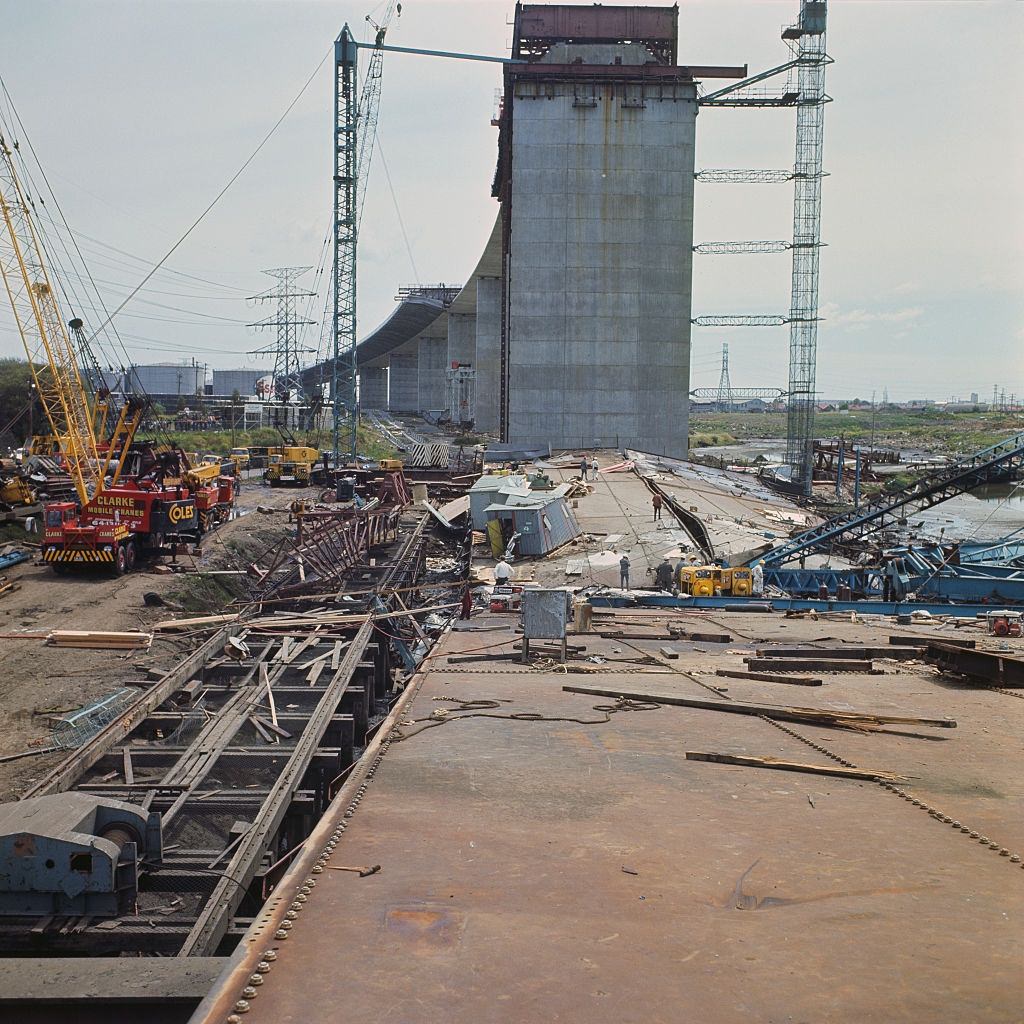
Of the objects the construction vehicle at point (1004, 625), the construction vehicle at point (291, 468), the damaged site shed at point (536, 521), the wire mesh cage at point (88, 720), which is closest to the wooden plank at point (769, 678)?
the construction vehicle at point (1004, 625)

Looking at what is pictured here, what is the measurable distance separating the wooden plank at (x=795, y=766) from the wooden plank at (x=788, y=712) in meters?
1.89

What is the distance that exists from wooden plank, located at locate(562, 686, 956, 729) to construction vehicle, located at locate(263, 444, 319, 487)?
53.5 meters

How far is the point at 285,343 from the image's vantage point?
12794cm

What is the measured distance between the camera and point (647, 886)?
777 centimetres

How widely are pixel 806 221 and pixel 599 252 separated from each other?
16879mm

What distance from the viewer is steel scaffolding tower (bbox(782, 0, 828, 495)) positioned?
69.2m

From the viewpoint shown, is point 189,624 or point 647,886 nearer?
point 647,886

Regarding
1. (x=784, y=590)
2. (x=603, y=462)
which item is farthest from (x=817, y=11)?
(x=784, y=590)

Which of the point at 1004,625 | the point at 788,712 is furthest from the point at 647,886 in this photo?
the point at 1004,625

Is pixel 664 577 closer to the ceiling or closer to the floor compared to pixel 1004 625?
closer to the ceiling

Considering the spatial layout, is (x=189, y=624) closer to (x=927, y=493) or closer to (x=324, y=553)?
(x=324, y=553)

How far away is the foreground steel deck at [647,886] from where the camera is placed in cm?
611

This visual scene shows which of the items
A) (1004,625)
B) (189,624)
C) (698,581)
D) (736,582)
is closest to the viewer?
(1004,625)

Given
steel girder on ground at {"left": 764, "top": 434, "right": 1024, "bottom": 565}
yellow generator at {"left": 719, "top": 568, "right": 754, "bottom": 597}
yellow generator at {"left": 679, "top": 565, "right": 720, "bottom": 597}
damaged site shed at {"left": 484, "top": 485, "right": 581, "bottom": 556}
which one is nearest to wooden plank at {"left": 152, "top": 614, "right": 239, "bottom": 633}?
damaged site shed at {"left": 484, "top": 485, "right": 581, "bottom": 556}
